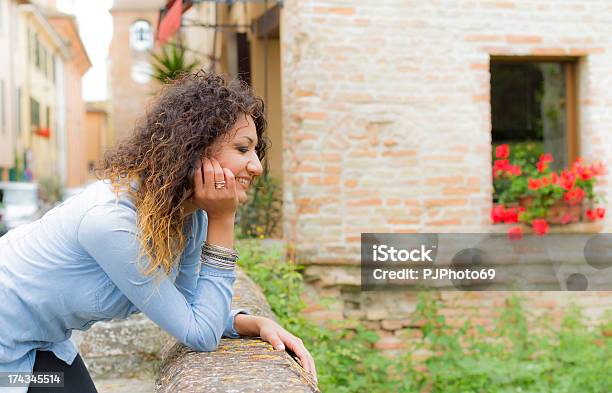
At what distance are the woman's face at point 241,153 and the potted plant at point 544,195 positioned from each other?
4410 mm

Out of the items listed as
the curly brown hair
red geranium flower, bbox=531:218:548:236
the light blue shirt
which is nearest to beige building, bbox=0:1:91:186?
red geranium flower, bbox=531:218:548:236

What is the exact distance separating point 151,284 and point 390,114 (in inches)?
181

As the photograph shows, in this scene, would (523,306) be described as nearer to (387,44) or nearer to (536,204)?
(536,204)

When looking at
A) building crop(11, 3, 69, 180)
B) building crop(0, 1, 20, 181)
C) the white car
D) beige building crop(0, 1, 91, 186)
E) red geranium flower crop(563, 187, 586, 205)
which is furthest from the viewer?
building crop(11, 3, 69, 180)

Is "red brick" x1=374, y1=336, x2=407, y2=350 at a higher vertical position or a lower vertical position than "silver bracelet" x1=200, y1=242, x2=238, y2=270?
lower

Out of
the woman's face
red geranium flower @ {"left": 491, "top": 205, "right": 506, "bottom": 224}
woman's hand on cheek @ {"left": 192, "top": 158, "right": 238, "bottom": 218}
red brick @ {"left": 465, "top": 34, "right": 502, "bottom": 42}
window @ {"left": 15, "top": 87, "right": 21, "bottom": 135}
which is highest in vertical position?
window @ {"left": 15, "top": 87, "right": 21, "bottom": 135}

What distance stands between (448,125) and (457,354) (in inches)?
75.0

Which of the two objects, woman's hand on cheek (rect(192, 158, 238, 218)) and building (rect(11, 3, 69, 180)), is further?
building (rect(11, 3, 69, 180))

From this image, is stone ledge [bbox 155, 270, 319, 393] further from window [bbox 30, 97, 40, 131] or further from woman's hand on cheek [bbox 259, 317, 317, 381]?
→ window [bbox 30, 97, 40, 131]

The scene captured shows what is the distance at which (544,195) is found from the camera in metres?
6.32

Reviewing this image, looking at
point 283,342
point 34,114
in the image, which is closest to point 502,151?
point 283,342

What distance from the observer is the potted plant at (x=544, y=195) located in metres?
6.29

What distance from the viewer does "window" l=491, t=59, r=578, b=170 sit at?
6.95 meters

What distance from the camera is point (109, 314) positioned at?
2.13 metres
